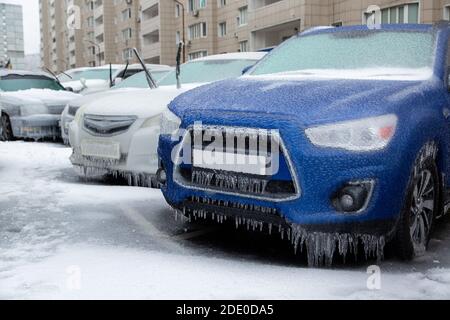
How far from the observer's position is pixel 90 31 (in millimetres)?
88250

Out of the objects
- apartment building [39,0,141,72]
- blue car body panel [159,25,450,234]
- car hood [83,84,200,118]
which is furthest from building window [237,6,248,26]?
blue car body panel [159,25,450,234]

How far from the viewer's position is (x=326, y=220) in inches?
131

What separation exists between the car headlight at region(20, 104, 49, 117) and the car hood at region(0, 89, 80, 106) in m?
0.06

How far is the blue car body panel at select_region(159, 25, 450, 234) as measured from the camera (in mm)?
3275

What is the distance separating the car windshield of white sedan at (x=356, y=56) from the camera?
4.18 metres

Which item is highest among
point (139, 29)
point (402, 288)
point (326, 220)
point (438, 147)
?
point (139, 29)

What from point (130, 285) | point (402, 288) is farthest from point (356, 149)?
point (130, 285)

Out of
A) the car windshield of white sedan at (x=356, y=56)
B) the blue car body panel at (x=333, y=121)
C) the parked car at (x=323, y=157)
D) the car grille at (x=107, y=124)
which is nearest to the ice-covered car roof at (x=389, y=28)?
the car windshield of white sedan at (x=356, y=56)

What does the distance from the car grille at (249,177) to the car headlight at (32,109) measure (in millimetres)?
7526

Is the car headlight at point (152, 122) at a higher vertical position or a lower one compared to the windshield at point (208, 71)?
lower

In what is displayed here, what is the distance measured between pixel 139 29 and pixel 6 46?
96.2m

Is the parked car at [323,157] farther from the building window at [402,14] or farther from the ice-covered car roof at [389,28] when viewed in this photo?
the building window at [402,14]

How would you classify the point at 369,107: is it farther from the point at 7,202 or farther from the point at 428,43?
the point at 7,202
